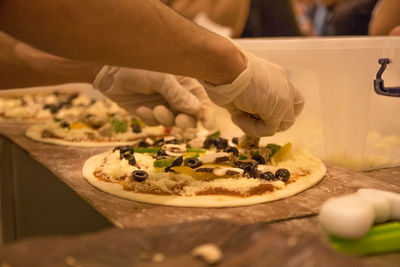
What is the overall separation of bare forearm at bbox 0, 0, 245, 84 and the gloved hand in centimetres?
60

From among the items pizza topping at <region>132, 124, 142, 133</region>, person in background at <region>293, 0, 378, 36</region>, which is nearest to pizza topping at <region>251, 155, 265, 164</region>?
pizza topping at <region>132, 124, 142, 133</region>

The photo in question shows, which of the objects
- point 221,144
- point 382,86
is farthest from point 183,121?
point 382,86

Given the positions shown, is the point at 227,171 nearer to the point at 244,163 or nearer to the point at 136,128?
the point at 244,163

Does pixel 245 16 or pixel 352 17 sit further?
pixel 245 16

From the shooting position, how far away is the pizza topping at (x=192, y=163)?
1246 mm

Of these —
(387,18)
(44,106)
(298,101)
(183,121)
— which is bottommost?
(44,106)

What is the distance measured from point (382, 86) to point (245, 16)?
2156 mm

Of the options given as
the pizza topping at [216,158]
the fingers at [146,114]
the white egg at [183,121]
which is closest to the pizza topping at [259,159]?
the pizza topping at [216,158]

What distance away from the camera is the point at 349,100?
1428 mm

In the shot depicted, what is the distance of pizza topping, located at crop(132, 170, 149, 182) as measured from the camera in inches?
47.6

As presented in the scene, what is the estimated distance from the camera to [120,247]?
30.1 inches

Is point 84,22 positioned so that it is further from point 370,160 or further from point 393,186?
point 370,160

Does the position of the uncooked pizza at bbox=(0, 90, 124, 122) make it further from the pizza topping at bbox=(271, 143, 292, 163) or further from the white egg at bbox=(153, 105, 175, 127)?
the pizza topping at bbox=(271, 143, 292, 163)

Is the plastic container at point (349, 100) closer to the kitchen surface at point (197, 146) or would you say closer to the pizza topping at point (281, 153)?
the kitchen surface at point (197, 146)
